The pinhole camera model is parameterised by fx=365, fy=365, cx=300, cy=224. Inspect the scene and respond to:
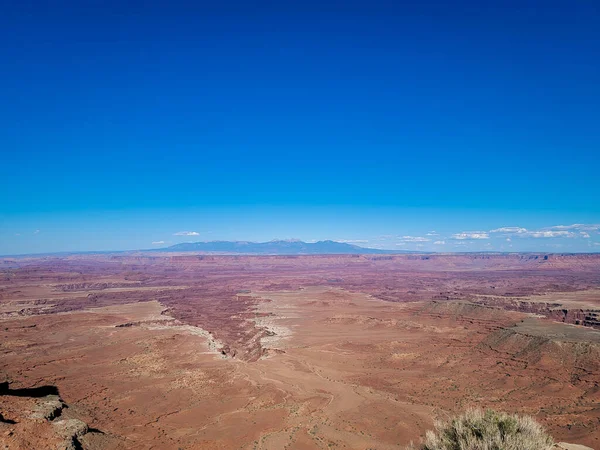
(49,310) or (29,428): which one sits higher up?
(29,428)

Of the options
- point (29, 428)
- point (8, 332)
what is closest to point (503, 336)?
point (29, 428)

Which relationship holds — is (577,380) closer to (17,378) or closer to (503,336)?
(503,336)

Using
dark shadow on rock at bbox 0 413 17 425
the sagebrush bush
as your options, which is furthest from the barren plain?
the sagebrush bush

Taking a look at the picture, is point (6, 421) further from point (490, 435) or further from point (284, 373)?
point (284, 373)

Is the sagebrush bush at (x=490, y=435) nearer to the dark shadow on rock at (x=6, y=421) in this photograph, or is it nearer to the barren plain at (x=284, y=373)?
the barren plain at (x=284, y=373)

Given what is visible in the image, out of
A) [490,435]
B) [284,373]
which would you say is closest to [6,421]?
[490,435]

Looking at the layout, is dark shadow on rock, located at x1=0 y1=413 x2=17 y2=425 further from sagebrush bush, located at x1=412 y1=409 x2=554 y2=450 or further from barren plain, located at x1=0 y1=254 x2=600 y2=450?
sagebrush bush, located at x1=412 y1=409 x2=554 y2=450
